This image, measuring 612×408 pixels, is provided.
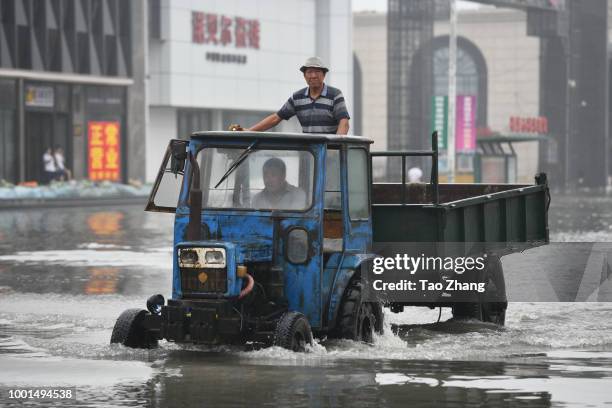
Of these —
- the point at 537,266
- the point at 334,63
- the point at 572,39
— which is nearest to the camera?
the point at 537,266

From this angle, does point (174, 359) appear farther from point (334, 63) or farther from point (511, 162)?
point (334, 63)

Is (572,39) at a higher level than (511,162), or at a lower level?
higher

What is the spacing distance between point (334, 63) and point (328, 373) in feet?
Answer: 221

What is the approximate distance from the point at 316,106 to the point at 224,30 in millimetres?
56787

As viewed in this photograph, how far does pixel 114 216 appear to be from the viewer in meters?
38.8

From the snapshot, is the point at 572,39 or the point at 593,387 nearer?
the point at 593,387

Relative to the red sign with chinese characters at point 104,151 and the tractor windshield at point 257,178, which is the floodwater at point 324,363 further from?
the red sign with chinese characters at point 104,151

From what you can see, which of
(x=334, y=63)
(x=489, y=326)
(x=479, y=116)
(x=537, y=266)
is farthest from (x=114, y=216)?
(x=479, y=116)

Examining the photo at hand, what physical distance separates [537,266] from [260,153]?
9684 mm

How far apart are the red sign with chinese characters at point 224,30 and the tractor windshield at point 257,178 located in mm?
54896

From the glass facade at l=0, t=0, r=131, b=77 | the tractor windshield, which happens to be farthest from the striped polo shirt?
the glass facade at l=0, t=0, r=131, b=77

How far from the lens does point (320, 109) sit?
12109mm

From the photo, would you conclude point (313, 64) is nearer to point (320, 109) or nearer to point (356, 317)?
point (320, 109)

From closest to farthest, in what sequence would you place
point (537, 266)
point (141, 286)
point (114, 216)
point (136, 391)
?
point (136, 391) → point (141, 286) → point (537, 266) → point (114, 216)
